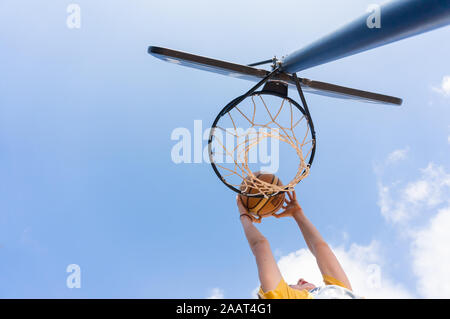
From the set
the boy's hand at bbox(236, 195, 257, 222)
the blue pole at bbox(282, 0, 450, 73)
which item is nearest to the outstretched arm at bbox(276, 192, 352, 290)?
the boy's hand at bbox(236, 195, 257, 222)

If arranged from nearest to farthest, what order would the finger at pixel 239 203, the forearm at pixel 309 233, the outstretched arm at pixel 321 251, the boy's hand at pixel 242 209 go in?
the outstretched arm at pixel 321 251 < the forearm at pixel 309 233 < the boy's hand at pixel 242 209 < the finger at pixel 239 203

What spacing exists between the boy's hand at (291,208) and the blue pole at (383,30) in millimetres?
1460

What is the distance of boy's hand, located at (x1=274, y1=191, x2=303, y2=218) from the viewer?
11.6ft

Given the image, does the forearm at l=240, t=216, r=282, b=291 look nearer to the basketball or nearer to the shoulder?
the shoulder

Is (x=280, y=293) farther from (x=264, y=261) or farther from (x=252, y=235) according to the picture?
(x=252, y=235)

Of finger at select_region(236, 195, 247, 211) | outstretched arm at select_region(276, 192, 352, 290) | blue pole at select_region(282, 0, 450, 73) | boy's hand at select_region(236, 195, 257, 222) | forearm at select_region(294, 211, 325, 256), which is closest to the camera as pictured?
blue pole at select_region(282, 0, 450, 73)

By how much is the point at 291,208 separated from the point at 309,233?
550mm

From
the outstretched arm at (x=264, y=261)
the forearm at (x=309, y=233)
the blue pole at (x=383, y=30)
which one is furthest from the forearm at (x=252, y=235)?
the blue pole at (x=383, y=30)

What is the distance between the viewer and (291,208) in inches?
142

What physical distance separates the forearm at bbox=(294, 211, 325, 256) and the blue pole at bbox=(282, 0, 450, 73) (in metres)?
1.60

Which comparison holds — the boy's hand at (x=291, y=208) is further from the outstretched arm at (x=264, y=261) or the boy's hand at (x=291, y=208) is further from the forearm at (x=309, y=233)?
the outstretched arm at (x=264, y=261)

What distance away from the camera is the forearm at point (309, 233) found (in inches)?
115
